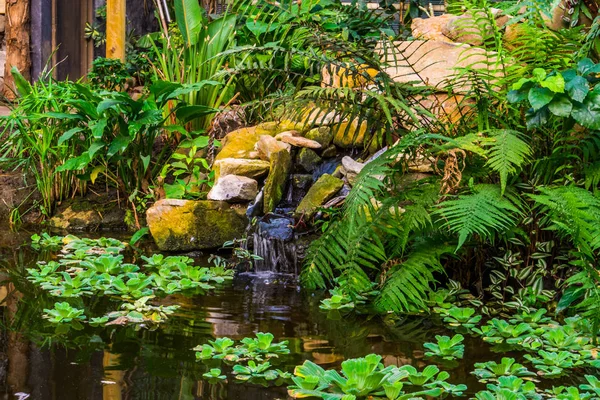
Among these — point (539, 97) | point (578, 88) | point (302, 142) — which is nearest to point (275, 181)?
point (302, 142)

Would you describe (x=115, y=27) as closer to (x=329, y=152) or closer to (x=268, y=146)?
(x=268, y=146)

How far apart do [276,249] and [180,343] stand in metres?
1.61

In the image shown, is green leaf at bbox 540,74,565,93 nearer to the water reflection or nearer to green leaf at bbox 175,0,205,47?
the water reflection

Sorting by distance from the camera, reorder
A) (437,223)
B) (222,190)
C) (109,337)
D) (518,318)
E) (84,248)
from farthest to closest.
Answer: (222,190) < (84,248) < (437,223) < (518,318) < (109,337)

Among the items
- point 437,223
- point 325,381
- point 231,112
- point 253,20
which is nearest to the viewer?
point 325,381

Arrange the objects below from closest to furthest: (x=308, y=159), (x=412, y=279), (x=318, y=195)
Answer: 1. (x=412, y=279)
2. (x=318, y=195)
3. (x=308, y=159)

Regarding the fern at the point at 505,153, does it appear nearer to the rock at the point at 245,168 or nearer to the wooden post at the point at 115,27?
the rock at the point at 245,168

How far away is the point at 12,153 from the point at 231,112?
1988mm

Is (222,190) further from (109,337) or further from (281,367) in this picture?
(281,367)

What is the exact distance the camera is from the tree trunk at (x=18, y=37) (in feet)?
26.6

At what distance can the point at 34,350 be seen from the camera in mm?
3025

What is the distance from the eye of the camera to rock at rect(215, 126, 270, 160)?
→ 18.7 feet

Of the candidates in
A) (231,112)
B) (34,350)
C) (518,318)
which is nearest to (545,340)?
(518,318)

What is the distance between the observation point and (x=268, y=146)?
5.45m
